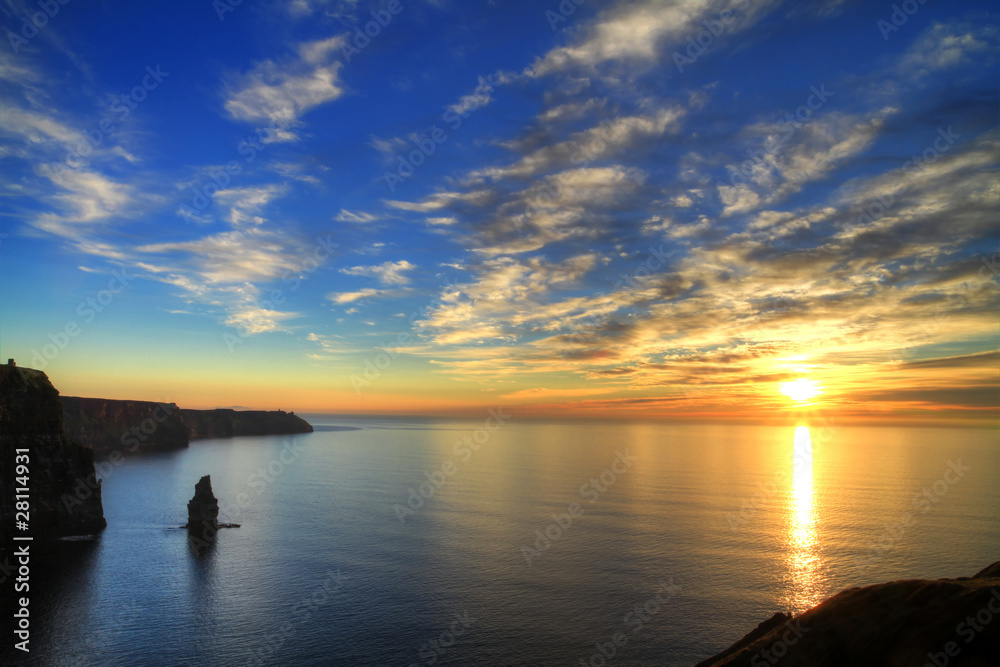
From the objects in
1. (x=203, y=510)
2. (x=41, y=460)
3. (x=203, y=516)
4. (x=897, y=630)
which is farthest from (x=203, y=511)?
(x=897, y=630)

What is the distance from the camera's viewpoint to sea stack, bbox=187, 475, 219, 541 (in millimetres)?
97312

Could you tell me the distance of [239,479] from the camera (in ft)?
568

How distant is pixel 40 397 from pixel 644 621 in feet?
321

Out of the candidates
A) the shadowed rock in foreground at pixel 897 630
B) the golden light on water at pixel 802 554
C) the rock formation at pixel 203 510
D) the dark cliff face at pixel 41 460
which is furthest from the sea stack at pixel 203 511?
the golden light on water at pixel 802 554

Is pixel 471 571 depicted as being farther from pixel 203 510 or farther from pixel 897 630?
pixel 897 630

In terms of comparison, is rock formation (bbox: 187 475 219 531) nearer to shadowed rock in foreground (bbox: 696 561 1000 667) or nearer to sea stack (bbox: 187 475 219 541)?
sea stack (bbox: 187 475 219 541)

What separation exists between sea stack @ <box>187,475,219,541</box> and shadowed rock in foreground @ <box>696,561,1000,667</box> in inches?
3890

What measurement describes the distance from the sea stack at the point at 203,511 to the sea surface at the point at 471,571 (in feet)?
10.0

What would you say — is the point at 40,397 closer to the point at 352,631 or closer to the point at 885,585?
the point at 352,631

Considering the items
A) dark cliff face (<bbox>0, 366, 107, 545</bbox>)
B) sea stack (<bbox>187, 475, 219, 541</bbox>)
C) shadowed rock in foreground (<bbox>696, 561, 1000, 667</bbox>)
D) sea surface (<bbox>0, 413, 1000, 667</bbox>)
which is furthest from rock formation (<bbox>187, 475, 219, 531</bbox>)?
shadowed rock in foreground (<bbox>696, 561, 1000, 667</bbox>)

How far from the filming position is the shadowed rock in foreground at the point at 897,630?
68.7ft

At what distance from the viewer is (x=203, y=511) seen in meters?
98.6

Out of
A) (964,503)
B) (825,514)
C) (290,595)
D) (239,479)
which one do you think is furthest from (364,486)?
(964,503)

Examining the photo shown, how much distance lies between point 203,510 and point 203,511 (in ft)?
0.62
